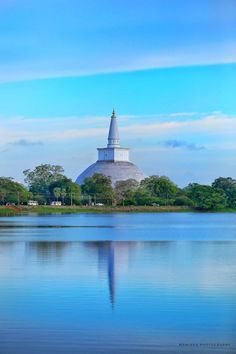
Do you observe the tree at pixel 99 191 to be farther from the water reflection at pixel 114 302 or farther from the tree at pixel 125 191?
the water reflection at pixel 114 302

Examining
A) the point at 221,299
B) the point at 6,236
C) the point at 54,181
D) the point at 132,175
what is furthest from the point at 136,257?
the point at 132,175

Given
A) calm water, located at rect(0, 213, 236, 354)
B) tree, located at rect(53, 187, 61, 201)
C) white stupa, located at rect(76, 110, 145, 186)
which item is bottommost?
calm water, located at rect(0, 213, 236, 354)

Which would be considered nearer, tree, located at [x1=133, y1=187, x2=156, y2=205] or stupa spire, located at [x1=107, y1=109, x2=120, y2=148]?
tree, located at [x1=133, y1=187, x2=156, y2=205]

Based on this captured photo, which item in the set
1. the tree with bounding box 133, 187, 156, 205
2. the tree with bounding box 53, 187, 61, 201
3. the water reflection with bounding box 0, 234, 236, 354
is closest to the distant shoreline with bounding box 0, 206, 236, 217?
the tree with bounding box 133, 187, 156, 205

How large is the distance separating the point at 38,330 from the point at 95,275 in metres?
4.76

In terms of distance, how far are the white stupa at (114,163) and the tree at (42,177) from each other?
586 inches

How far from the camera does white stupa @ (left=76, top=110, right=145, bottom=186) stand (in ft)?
255

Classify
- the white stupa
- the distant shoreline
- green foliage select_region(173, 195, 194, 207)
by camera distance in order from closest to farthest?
1. the distant shoreline
2. green foliage select_region(173, 195, 194, 207)
3. the white stupa

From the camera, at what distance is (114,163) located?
80250 mm

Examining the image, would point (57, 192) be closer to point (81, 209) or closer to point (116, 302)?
point (81, 209)

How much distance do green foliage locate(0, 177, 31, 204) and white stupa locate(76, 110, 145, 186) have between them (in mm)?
22428

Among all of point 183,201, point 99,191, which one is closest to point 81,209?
point 99,191

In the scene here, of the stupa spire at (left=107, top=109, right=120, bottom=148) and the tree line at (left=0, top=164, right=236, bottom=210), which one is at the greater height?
the stupa spire at (left=107, top=109, right=120, bottom=148)

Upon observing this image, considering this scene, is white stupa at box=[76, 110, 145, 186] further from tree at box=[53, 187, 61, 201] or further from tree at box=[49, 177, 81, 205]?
tree at box=[53, 187, 61, 201]
